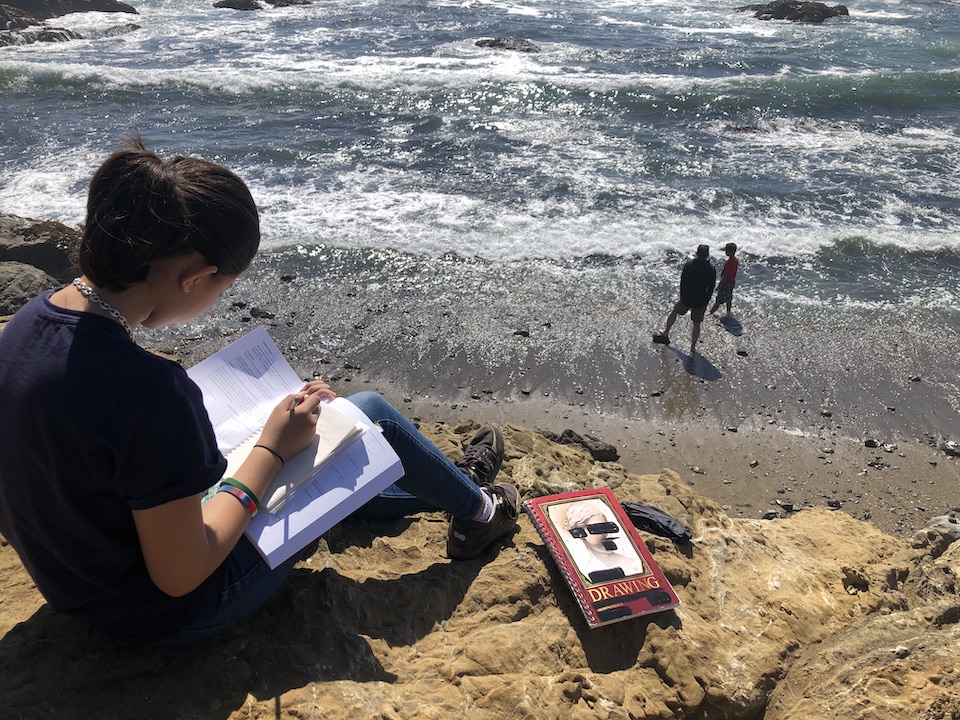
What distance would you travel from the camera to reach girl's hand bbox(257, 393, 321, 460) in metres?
2.30

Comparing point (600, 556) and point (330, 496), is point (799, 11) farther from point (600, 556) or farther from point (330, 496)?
point (330, 496)

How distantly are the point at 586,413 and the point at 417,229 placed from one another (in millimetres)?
4752

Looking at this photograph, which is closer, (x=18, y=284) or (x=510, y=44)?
(x=18, y=284)

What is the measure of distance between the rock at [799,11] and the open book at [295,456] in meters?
32.1

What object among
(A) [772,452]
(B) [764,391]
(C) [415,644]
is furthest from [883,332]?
(C) [415,644]

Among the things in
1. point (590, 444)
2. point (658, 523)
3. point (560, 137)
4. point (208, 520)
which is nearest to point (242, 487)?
point (208, 520)

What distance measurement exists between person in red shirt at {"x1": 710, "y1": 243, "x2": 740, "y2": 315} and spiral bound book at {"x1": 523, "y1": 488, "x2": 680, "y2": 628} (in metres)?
5.60

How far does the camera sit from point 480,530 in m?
3.04

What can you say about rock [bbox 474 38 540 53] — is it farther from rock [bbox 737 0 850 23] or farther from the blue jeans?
the blue jeans

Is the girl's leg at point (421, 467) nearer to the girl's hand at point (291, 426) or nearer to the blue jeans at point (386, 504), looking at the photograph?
the blue jeans at point (386, 504)

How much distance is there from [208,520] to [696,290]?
6650mm

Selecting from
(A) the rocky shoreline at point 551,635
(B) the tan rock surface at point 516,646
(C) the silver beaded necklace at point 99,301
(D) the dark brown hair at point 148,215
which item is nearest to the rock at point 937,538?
(A) the rocky shoreline at point 551,635

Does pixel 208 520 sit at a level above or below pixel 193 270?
below

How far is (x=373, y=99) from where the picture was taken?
679 inches
